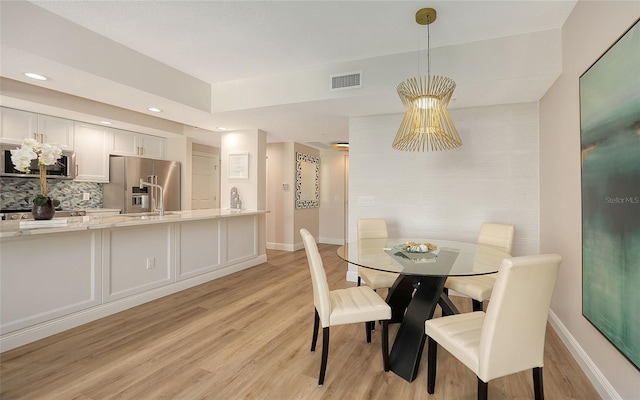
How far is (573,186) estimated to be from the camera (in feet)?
7.36

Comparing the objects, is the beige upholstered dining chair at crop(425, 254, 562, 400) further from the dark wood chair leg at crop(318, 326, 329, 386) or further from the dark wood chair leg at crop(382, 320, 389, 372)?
the dark wood chair leg at crop(318, 326, 329, 386)

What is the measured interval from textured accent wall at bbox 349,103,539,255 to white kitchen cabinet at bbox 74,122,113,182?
406 cm

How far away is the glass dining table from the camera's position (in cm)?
192

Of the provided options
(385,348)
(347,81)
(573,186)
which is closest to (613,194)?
(573,186)

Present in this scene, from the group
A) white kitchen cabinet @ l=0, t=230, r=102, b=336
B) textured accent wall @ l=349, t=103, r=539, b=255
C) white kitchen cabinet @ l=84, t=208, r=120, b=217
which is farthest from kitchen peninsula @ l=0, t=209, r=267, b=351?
textured accent wall @ l=349, t=103, r=539, b=255

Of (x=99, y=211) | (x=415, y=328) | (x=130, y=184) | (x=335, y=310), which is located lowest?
(x=415, y=328)

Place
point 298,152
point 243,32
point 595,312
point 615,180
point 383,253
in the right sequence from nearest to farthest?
point 615,180 → point 595,312 → point 383,253 → point 243,32 → point 298,152

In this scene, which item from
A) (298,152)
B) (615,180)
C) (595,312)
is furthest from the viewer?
(298,152)

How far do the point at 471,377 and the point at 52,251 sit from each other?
3378 mm

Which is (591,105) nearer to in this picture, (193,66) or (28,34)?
(193,66)

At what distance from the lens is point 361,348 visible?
7.63ft

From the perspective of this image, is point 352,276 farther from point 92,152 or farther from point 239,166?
point 92,152

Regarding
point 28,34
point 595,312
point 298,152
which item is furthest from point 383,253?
point 298,152

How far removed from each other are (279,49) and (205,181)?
4.30m
